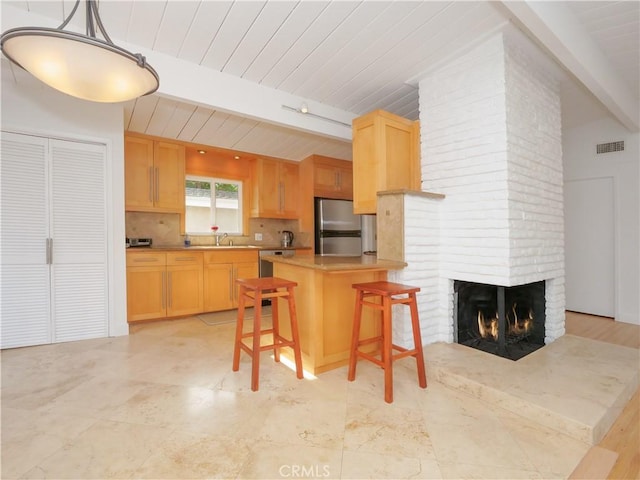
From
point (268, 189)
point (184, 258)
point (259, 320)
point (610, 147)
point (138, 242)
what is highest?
point (610, 147)

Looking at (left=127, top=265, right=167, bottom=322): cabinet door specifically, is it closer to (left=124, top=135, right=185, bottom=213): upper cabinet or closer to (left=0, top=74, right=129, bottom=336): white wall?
(left=0, top=74, right=129, bottom=336): white wall

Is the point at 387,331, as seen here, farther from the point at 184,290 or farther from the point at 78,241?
the point at 78,241

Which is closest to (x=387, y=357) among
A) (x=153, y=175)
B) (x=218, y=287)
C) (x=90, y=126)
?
(x=218, y=287)

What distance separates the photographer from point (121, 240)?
331 cm

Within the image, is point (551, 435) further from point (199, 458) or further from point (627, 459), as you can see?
point (199, 458)

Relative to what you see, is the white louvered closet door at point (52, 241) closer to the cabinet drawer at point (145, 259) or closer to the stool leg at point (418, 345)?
the cabinet drawer at point (145, 259)

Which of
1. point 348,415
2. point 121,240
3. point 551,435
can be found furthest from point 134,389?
point 551,435

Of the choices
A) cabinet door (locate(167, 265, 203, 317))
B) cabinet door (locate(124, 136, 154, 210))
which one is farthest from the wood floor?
cabinet door (locate(124, 136, 154, 210))

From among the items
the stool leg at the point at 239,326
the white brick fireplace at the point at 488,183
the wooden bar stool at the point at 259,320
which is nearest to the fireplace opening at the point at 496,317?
the white brick fireplace at the point at 488,183

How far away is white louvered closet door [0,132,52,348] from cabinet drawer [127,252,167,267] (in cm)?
81

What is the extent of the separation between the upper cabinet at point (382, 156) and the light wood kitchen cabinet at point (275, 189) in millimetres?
2293

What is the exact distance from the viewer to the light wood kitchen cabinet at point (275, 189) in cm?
498

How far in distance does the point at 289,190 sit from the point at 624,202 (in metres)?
4.47

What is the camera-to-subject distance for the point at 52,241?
3.00 meters
